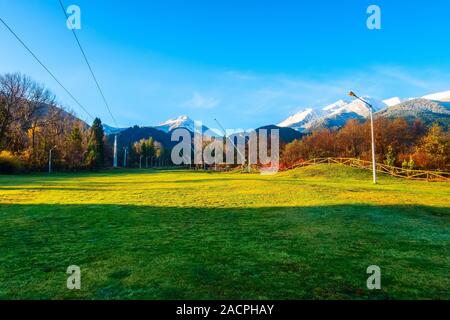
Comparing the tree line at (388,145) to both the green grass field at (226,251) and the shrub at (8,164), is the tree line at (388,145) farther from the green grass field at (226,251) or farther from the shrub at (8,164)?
the shrub at (8,164)

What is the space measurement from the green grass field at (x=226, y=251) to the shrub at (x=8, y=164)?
4772 cm

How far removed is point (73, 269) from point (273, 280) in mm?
3514

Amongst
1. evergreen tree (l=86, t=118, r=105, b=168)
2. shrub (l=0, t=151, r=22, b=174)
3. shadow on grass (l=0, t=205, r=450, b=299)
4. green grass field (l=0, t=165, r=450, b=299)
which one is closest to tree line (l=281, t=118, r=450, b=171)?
evergreen tree (l=86, t=118, r=105, b=168)

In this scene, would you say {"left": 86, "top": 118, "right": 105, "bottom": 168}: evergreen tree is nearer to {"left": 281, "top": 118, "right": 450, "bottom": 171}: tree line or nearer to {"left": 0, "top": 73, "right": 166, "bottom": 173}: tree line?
{"left": 0, "top": 73, "right": 166, "bottom": 173}: tree line

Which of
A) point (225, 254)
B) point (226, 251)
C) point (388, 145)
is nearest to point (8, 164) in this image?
point (226, 251)

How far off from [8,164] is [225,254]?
5917 cm

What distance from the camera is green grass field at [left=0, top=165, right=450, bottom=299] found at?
4.81 metres

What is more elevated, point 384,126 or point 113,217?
point 384,126

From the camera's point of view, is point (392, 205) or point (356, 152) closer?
point (392, 205)

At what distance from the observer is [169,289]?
15.6 feet

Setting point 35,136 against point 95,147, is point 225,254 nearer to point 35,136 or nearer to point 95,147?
point 35,136

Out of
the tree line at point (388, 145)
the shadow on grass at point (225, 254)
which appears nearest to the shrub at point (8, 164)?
the shadow on grass at point (225, 254)
